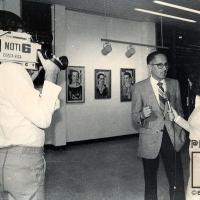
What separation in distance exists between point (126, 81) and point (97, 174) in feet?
14.4

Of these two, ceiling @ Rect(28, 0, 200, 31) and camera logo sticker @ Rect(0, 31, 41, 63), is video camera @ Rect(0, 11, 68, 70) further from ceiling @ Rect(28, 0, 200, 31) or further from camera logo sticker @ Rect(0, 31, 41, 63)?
ceiling @ Rect(28, 0, 200, 31)

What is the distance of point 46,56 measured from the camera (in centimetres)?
165

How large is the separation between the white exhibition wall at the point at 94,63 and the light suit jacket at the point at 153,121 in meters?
4.30

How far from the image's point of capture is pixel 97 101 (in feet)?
26.9

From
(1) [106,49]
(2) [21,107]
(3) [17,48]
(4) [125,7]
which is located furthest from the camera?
(1) [106,49]

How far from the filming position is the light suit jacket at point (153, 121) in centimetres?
289

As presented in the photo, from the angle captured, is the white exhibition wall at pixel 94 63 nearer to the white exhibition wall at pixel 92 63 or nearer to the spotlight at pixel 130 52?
the white exhibition wall at pixel 92 63

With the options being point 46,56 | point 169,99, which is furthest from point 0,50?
point 169,99

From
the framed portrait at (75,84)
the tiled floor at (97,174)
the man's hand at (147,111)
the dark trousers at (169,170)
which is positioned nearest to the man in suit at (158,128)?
the dark trousers at (169,170)

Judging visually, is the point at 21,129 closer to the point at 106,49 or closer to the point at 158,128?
the point at 158,128

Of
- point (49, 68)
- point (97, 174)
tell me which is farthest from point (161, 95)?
point (97, 174)

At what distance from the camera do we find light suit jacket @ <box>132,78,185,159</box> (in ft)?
9.49

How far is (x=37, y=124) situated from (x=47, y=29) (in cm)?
563

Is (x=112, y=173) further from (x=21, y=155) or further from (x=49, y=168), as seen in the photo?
(x=21, y=155)
